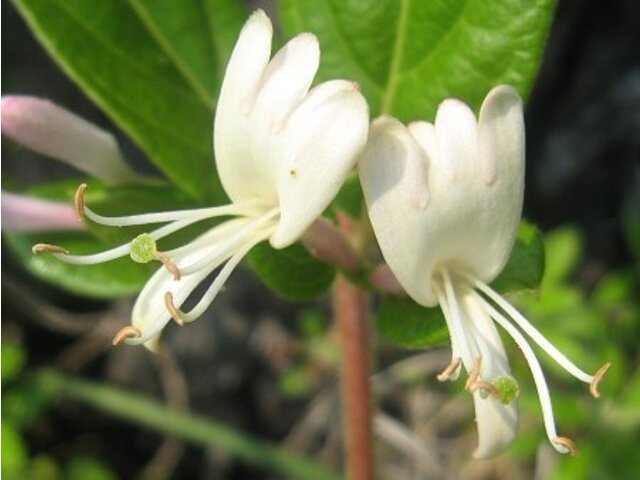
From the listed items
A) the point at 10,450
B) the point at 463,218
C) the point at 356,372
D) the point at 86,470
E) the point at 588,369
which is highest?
the point at 463,218

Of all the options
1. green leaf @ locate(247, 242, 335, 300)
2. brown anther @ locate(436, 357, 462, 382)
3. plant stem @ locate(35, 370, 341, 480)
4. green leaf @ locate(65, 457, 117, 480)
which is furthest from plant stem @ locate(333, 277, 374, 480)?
green leaf @ locate(65, 457, 117, 480)

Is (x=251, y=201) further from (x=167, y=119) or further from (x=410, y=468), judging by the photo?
(x=410, y=468)

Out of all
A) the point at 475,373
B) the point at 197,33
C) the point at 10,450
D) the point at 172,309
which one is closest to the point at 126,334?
the point at 172,309

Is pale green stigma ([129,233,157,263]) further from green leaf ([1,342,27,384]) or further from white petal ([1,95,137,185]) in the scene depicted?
green leaf ([1,342,27,384])

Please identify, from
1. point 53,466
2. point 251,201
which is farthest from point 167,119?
point 53,466

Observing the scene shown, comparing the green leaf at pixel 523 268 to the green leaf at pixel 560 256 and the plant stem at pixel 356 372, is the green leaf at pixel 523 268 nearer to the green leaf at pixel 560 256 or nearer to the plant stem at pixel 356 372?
the plant stem at pixel 356 372

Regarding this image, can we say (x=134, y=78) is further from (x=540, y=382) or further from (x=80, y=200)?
(x=540, y=382)
